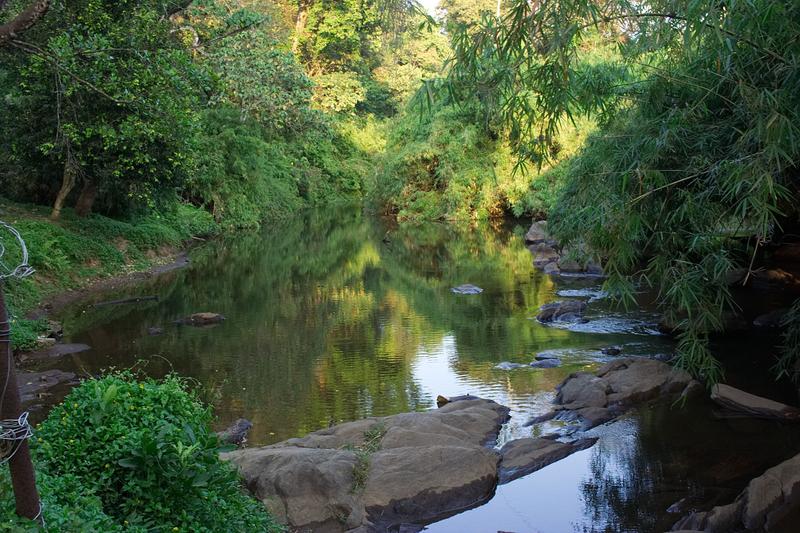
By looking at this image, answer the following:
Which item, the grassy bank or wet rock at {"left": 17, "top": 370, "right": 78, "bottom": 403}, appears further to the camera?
the grassy bank

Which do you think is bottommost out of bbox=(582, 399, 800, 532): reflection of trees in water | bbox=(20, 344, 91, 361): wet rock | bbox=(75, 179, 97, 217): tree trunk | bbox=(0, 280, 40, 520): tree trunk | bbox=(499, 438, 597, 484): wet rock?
bbox=(582, 399, 800, 532): reflection of trees in water

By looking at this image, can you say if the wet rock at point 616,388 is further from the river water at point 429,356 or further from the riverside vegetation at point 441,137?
the riverside vegetation at point 441,137

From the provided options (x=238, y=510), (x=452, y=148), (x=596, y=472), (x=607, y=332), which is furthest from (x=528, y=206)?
(x=238, y=510)

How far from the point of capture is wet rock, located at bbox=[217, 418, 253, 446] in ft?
30.0

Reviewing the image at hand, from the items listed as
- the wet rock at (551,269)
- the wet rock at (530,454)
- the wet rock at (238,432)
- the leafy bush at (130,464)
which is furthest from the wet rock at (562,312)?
the leafy bush at (130,464)

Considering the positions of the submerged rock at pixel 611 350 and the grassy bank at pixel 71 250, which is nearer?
the submerged rock at pixel 611 350

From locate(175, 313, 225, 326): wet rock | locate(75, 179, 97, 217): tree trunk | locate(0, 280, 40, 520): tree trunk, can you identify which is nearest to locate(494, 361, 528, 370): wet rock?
locate(175, 313, 225, 326): wet rock

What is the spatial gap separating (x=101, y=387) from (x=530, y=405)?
21.1 ft

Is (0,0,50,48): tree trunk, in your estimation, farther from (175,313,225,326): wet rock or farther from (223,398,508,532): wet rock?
(175,313,225,326): wet rock

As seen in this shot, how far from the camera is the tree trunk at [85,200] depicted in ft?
64.7

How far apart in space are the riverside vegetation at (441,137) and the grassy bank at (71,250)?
6 cm

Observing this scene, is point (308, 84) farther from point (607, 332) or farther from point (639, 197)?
point (639, 197)

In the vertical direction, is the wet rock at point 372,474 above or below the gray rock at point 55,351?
below

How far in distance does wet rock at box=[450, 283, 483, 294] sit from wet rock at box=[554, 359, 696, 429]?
7.56m
